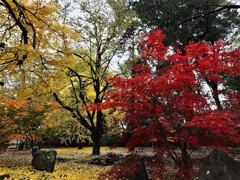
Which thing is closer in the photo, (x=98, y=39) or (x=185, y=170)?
(x=185, y=170)

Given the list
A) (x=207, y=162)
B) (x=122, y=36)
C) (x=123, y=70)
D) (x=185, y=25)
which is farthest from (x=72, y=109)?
(x=207, y=162)

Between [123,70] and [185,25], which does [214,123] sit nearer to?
[185,25]

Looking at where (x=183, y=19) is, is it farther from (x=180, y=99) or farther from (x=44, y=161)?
(x=44, y=161)

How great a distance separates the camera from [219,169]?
4.06 m

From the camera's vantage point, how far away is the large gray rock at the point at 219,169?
3.98m

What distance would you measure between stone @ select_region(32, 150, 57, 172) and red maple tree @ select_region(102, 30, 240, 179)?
384cm

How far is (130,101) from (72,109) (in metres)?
8.07

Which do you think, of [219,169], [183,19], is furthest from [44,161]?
[183,19]

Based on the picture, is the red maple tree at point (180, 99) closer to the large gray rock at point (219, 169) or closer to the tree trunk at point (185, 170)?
the tree trunk at point (185, 170)

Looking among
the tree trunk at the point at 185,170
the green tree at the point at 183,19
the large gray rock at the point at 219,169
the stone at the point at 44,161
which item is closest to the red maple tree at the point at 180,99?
the tree trunk at the point at 185,170

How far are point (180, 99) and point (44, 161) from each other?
234 inches

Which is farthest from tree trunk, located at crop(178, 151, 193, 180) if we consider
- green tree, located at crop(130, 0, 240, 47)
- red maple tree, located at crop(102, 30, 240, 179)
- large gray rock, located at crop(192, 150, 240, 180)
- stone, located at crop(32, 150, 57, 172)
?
green tree, located at crop(130, 0, 240, 47)

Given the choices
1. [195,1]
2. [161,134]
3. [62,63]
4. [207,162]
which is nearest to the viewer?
[207,162]

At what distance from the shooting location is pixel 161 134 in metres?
6.28
